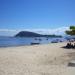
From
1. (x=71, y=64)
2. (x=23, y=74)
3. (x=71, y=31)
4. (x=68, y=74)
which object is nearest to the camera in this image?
(x=68, y=74)

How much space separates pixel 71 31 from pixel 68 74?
18472mm

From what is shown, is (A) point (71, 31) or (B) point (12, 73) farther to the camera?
(A) point (71, 31)

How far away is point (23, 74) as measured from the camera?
887 cm

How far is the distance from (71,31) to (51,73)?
59.0ft

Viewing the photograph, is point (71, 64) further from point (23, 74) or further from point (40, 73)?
point (23, 74)

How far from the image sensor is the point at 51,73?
8.88 m

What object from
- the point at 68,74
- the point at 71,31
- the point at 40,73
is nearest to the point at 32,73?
the point at 40,73

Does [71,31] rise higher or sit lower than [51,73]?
higher

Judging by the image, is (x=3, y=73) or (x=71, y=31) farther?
(x=71, y=31)

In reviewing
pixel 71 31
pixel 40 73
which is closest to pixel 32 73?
pixel 40 73

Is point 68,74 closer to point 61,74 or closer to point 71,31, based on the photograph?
point 61,74

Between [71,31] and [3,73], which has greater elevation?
[71,31]

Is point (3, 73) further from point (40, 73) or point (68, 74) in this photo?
point (68, 74)

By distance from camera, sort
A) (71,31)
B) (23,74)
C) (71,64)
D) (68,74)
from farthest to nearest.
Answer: (71,31), (71,64), (23,74), (68,74)
